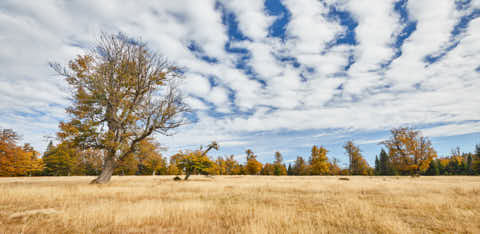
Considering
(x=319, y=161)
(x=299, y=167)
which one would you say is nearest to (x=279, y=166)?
(x=299, y=167)

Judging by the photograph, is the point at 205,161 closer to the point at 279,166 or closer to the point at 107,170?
the point at 107,170

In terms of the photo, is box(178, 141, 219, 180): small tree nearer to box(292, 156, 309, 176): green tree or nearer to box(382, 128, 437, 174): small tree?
box(382, 128, 437, 174): small tree

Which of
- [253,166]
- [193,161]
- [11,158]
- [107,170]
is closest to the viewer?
[107,170]

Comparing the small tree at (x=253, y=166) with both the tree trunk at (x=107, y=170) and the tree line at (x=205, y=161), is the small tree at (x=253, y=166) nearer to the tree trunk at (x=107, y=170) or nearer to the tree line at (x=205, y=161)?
the tree line at (x=205, y=161)

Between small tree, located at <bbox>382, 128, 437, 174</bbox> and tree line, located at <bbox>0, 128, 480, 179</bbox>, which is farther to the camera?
small tree, located at <bbox>382, 128, 437, 174</bbox>

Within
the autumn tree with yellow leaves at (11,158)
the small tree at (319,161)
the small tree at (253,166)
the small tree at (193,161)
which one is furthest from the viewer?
the small tree at (253,166)

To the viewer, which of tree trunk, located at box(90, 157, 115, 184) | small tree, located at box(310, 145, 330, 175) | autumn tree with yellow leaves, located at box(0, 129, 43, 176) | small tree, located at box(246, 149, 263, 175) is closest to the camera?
tree trunk, located at box(90, 157, 115, 184)

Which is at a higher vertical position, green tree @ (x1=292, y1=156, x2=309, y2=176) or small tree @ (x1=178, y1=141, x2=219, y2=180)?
small tree @ (x1=178, y1=141, x2=219, y2=180)

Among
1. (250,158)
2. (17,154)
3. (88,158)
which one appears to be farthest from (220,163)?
(88,158)

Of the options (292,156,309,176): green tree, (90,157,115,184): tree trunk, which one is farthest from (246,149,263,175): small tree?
(90,157,115,184): tree trunk

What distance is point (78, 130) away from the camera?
14625 mm

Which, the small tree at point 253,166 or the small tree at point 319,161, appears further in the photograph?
the small tree at point 253,166

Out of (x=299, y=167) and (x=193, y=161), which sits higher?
(x=193, y=161)

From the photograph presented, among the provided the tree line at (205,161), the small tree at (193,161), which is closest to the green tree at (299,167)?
the tree line at (205,161)
